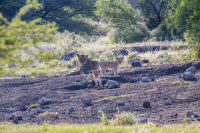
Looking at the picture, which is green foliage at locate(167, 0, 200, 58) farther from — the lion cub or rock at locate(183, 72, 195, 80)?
the lion cub

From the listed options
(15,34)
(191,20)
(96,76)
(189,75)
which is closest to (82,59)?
(96,76)

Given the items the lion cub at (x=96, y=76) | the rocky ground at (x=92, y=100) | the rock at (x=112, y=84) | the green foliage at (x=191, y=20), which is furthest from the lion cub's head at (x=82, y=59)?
the green foliage at (x=191, y=20)

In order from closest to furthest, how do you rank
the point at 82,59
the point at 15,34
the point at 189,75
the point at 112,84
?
the point at 15,34, the point at 189,75, the point at 112,84, the point at 82,59

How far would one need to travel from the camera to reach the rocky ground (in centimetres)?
605

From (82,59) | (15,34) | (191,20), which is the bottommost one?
(82,59)

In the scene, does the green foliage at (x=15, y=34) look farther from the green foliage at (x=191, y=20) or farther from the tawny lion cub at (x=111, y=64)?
the green foliage at (x=191, y=20)

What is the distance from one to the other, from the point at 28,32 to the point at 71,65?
42.5ft

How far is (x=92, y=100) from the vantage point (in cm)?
792

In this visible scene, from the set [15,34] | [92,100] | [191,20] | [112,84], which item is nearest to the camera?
[15,34]

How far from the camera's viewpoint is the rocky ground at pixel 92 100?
6.05 meters

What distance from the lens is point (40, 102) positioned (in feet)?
25.1

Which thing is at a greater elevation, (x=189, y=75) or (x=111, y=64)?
(x=111, y=64)

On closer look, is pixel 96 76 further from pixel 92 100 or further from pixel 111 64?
pixel 92 100

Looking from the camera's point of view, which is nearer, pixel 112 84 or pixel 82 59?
pixel 112 84
